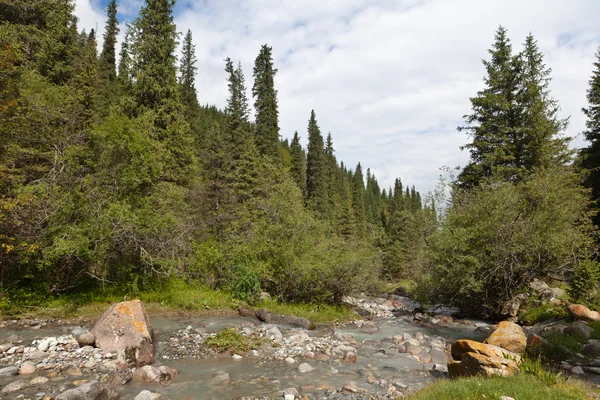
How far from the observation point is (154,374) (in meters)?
10.1

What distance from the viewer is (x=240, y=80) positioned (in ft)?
150

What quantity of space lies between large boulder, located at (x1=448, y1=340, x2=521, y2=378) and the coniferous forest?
10.6 m

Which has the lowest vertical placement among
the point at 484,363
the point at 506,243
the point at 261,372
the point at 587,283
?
the point at 261,372

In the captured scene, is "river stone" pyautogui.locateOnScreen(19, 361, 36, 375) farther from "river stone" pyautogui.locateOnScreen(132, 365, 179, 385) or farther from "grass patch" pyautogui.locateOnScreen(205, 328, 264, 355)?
"grass patch" pyautogui.locateOnScreen(205, 328, 264, 355)

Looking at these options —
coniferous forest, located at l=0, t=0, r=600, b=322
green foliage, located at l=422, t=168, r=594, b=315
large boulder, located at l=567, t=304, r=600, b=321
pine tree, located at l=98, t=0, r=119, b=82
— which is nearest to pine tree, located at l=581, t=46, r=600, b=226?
coniferous forest, located at l=0, t=0, r=600, b=322

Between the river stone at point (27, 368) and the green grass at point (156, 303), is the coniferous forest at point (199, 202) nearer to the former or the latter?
the green grass at point (156, 303)

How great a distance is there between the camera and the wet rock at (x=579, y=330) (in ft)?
44.0

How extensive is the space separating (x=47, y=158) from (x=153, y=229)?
657cm

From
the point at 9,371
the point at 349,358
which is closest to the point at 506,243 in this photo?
the point at 349,358

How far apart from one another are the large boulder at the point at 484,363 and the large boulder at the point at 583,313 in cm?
793

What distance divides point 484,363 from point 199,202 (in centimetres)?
2396

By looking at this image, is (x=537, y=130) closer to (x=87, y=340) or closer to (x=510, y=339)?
(x=510, y=339)

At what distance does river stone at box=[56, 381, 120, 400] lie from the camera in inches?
309

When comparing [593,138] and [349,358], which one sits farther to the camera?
[593,138]
